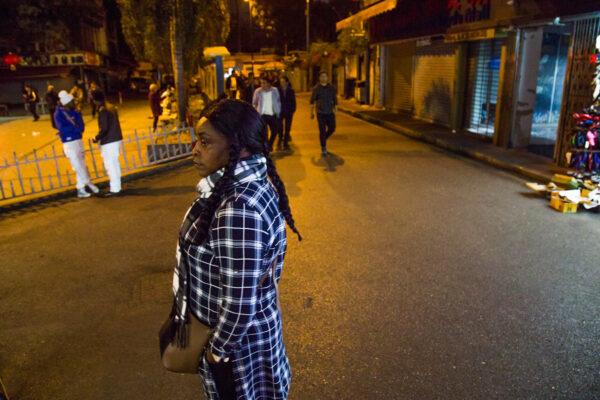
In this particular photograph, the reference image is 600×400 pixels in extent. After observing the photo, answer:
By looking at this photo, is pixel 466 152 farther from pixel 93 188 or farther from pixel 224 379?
pixel 224 379

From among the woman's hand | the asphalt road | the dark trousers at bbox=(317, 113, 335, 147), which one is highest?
the woman's hand

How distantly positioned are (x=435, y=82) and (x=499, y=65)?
4041 millimetres

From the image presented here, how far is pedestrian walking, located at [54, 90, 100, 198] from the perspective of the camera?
776 cm

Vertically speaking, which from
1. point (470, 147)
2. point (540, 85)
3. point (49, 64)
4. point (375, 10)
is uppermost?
point (375, 10)

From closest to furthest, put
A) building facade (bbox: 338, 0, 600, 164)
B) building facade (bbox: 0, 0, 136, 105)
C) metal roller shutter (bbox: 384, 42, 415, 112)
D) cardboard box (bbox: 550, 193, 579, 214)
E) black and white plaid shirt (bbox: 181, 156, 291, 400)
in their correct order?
black and white plaid shirt (bbox: 181, 156, 291, 400), cardboard box (bbox: 550, 193, 579, 214), building facade (bbox: 338, 0, 600, 164), metal roller shutter (bbox: 384, 42, 415, 112), building facade (bbox: 0, 0, 136, 105)

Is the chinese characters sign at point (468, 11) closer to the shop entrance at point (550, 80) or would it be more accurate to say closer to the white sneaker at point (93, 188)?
the shop entrance at point (550, 80)

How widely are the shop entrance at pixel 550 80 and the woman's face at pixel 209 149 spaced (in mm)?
12271

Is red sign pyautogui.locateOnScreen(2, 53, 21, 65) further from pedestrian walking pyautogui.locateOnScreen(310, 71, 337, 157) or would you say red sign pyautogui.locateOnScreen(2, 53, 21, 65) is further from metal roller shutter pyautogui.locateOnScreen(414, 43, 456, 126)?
pedestrian walking pyautogui.locateOnScreen(310, 71, 337, 157)

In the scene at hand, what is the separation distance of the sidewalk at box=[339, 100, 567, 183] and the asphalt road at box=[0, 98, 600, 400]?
143 cm

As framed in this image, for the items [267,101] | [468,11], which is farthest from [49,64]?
[468,11]

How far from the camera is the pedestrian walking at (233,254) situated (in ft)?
5.87

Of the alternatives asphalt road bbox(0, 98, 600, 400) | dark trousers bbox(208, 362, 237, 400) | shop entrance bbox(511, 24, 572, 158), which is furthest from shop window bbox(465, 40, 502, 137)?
dark trousers bbox(208, 362, 237, 400)

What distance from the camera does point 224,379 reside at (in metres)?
1.98

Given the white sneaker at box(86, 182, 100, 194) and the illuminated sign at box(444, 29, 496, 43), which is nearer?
the white sneaker at box(86, 182, 100, 194)
